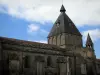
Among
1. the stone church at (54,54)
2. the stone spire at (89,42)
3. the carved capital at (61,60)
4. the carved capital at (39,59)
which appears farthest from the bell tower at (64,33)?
the carved capital at (39,59)

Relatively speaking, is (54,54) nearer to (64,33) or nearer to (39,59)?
(39,59)

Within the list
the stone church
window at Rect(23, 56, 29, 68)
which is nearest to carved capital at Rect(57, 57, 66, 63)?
the stone church

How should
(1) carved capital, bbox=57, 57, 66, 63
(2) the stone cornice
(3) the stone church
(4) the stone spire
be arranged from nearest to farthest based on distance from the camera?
(3) the stone church < (2) the stone cornice < (1) carved capital, bbox=57, 57, 66, 63 < (4) the stone spire

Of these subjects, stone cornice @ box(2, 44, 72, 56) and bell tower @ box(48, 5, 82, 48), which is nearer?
stone cornice @ box(2, 44, 72, 56)

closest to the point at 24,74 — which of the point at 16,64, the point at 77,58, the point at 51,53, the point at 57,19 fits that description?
the point at 16,64

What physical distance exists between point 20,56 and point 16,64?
2.31m

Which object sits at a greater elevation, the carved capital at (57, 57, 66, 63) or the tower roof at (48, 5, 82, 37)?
the tower roof at (48, 5, 82, 37)

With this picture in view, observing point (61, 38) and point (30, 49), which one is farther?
point (61, 38)

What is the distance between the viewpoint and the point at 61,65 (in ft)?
153

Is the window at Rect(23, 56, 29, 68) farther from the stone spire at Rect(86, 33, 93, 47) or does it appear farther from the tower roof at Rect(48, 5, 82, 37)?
the stone spire at Rect(86, 33, 93, 47)

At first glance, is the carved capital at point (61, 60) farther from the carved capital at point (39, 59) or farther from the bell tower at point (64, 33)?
the bell tower at point (64, 33)

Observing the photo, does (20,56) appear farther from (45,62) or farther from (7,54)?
(45,62)

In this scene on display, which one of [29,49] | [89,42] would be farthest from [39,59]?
[89,42]

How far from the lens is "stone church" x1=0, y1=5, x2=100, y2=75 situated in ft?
127
